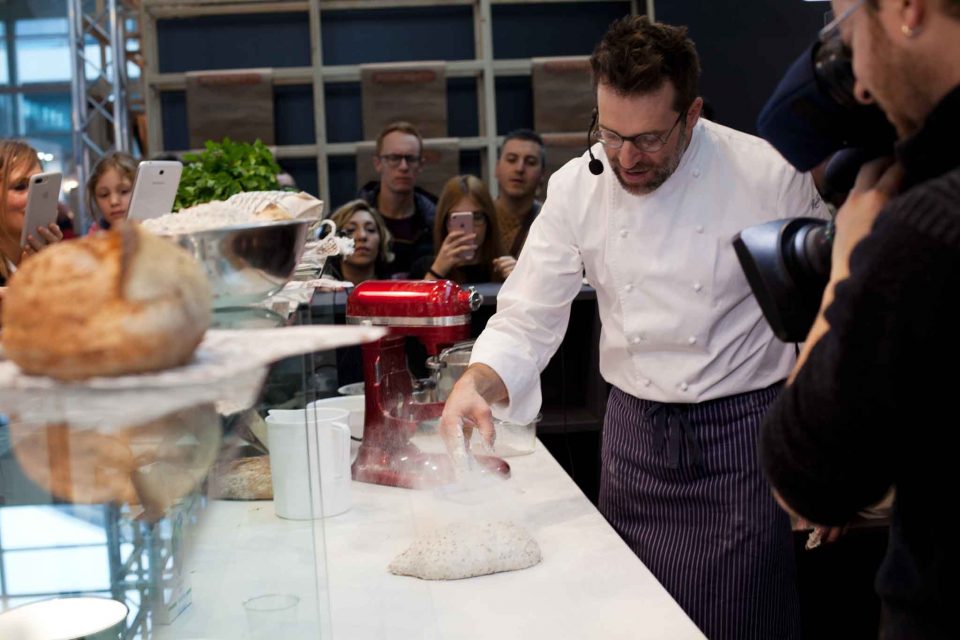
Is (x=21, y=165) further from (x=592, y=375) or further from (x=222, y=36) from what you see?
(x=222, y=36)

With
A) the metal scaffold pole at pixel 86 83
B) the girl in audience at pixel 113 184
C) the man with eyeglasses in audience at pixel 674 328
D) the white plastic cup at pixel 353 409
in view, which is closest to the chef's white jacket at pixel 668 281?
the man with eyeglasses in audience at pixel 674 328

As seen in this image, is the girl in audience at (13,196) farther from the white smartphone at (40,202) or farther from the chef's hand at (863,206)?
the chef's hand at (863,206)

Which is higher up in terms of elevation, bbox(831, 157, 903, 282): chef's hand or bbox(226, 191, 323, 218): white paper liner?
bbox(226, 191, 323, 218): white paper liner

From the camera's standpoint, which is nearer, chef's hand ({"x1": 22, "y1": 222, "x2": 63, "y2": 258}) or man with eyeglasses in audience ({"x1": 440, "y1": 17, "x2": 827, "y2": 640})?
man with eyeglasses in audience ({"x1": 440, "y1": 17, "x2": 827, "y2": 640})

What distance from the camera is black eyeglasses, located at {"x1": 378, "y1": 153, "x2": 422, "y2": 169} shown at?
13.4ft

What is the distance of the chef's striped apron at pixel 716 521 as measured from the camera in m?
1.94

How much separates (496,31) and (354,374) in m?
2.87

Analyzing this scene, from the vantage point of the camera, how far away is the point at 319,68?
16.6 ft

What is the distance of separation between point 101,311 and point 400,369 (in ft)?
4.75

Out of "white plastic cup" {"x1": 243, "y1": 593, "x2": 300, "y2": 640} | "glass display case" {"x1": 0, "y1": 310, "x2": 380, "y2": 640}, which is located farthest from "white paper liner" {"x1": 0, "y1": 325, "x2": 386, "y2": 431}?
"white plastic cup" {"x1": 243, "y1": 593, "x2": 300, "y2": 640}

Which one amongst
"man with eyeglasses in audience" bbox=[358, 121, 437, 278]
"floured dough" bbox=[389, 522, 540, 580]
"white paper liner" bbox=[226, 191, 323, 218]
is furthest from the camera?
"man with eyeglasses in audience" bbox=[358, 121, 437, 278]

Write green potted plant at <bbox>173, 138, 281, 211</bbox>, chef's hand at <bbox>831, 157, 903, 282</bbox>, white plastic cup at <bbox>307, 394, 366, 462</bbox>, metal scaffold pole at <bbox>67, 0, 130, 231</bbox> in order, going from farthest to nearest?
metal scaffold pole at <bbox>67, 0, 130, 231</bbox>, green potted plant at <bbox>173, 138, 281, 211</bbox>, white plastic cup at <bbox>307, 394, 366, 462</bbox>, chef's hand at <bbox>831, 157, 903, 282</bbox>

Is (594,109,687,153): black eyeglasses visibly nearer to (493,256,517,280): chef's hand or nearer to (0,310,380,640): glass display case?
(0,310,380,640): glass display case

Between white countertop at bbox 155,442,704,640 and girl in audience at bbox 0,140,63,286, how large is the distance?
1681mm
